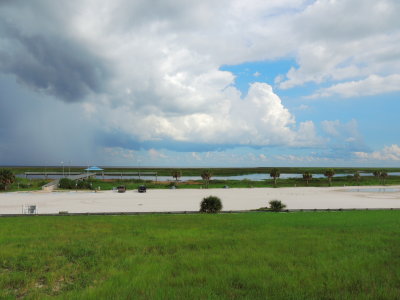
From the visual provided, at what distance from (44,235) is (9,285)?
7.46 meters

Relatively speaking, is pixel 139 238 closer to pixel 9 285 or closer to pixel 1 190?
pixel 9 285

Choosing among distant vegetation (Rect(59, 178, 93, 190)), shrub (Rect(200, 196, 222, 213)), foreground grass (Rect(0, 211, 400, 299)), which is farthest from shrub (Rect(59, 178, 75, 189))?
foreground grass (Rect(0, 211, 400, 299))

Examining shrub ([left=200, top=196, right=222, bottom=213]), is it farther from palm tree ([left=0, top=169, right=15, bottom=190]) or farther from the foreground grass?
palm tree ([left=0, top=169, right=15, bottom=190])

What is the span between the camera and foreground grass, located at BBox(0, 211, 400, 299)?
6562 mm

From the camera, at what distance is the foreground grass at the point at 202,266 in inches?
258

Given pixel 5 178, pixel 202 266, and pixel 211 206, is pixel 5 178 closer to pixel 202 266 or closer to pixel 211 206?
pixel 211 206

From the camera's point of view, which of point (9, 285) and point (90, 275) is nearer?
point (9, 285)

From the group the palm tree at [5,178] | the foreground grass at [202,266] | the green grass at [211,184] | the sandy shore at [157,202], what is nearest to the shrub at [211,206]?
the sandy shore at [157,202]

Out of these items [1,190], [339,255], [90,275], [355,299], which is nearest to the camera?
[355,299]

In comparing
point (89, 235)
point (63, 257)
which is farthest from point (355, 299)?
point (89, 235)

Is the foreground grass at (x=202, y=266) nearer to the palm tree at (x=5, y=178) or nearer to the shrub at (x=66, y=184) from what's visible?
the palm tree at (x=5, y=178)

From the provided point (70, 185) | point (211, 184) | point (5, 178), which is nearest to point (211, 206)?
point (70, 185)

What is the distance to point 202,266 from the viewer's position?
8.45 metres

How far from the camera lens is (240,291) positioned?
257 inches
